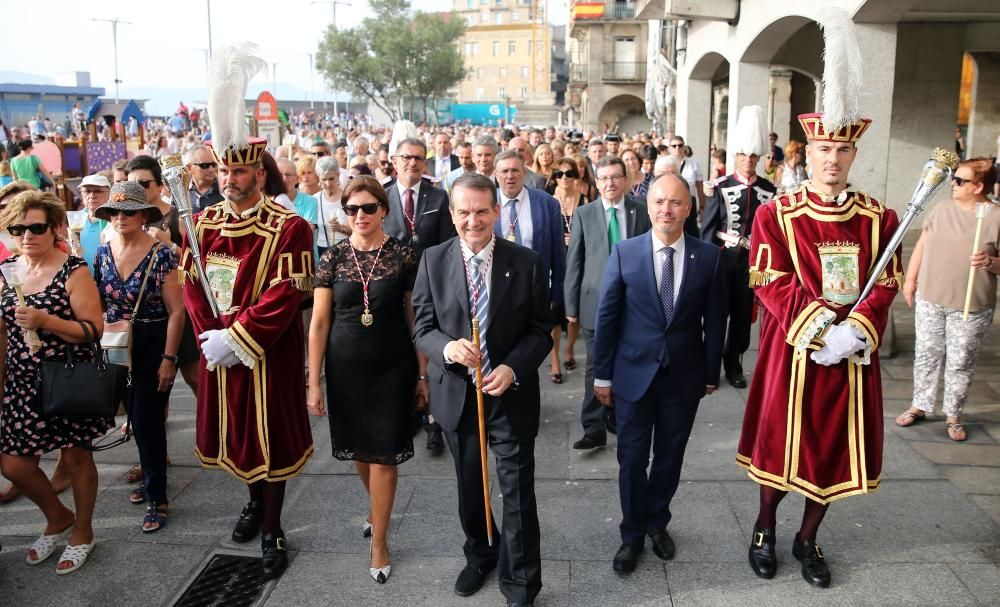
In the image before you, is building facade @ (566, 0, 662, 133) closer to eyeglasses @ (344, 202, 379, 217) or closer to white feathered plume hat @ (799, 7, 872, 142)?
white feathered plume hat @ (799, 7, 872, 142)

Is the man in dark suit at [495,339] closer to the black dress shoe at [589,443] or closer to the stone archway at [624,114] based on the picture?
the black dress shoe at [589,443]

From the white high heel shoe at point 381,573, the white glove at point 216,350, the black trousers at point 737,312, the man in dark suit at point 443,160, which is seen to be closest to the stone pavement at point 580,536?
the white high heel shoe at point 381,573

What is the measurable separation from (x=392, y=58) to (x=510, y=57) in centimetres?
4007

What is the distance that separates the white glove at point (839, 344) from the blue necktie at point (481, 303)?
5.23 feet

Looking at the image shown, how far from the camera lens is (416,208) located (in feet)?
20.6

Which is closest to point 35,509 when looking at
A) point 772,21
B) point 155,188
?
point 155,188

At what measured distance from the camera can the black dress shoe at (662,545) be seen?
4.33 meters

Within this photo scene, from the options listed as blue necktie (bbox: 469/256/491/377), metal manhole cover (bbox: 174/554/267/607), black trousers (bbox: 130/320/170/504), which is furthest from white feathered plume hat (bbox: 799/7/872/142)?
black trousers (bbox: 130/320/170/504)

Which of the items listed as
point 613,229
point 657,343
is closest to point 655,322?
point 657,343

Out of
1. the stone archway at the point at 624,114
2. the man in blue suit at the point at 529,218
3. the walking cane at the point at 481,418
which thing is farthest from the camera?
the stone archway at the point at 624,114

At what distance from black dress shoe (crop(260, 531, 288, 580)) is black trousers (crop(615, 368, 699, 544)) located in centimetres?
180

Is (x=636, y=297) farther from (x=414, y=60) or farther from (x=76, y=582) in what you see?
(x=414, y=60)

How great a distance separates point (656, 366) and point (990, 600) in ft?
6.21

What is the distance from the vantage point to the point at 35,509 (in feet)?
16.7
